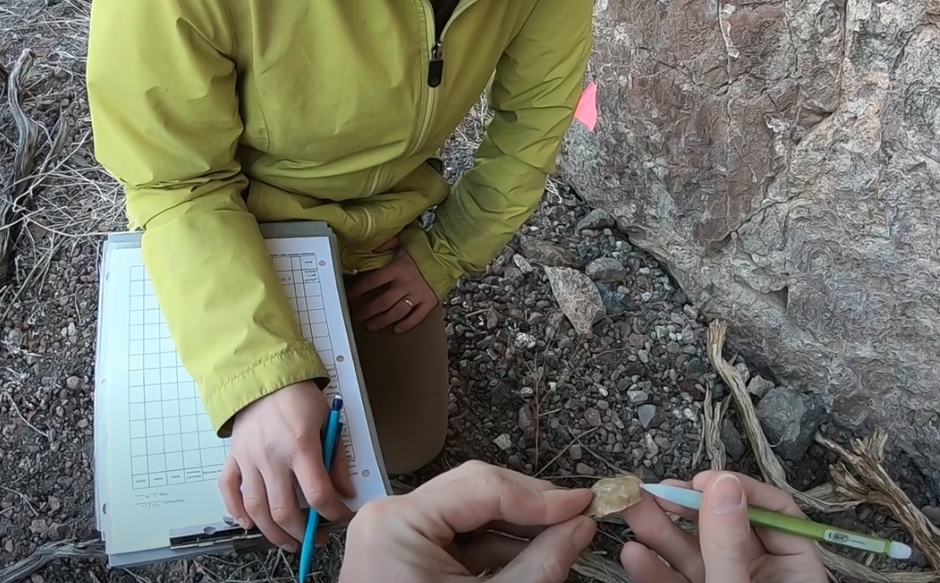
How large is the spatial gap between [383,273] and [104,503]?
0.43 meters

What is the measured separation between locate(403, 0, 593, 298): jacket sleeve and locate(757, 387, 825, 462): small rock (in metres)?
0.53

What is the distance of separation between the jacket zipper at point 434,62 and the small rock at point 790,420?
2.45 feet

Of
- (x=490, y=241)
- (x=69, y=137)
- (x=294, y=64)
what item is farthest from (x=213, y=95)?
(x=69, y=137)

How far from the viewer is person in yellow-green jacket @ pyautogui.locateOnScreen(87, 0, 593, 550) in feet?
2.39

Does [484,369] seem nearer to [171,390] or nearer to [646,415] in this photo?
[646,415]

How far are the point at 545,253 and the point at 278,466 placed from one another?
0.88m

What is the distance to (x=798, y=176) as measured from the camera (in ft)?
4.03

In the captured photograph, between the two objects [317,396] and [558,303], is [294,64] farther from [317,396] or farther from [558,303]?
[558,303]

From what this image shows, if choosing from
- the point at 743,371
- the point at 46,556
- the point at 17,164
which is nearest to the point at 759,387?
the point at 743,371

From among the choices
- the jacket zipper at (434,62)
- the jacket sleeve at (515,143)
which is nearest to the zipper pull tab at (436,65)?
the jacket zipper at (434,62)

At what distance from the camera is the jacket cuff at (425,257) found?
43.0 inches

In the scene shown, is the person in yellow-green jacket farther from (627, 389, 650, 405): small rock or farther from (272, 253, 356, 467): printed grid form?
(627, 389, 650, 405): small rock

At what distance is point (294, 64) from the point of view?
79cm

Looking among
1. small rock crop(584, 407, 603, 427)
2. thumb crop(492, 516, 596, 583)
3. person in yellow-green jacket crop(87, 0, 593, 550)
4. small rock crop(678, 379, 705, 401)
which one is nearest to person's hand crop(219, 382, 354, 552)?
person in yellow-green jacket crop(87, 0, 593, 550)
